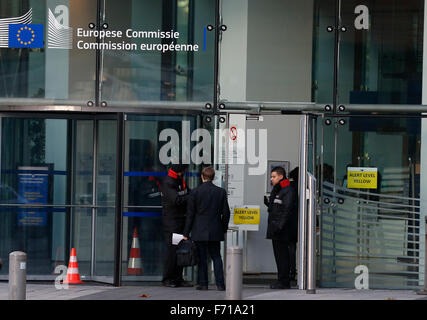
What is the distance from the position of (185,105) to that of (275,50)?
1620 millimetres

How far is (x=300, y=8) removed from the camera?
16734mm

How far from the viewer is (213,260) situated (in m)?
15.7

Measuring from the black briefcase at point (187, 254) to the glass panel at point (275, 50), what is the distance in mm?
2471

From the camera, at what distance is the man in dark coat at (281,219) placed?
15.7 meters

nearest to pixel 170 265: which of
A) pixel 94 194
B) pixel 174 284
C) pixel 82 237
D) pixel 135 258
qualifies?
pixel 174 284

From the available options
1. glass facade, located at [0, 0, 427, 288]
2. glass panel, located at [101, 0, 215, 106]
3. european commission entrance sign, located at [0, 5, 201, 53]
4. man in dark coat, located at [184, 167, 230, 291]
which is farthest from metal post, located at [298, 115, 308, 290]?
european commission entrance sign, located at [0, 5, 201, 53]

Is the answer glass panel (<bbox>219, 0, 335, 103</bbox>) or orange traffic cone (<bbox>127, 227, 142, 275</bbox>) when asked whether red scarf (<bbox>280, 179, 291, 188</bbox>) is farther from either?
orange traffic cone (<bbox>127, 227, 142, 275</bbox>)
